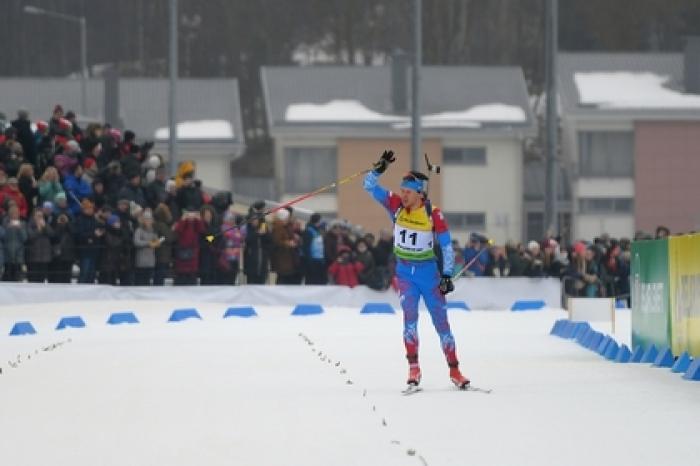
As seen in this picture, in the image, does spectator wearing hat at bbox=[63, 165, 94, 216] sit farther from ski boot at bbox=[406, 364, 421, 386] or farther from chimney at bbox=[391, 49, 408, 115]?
chimney at bbox=[391, 49, 408, 115]

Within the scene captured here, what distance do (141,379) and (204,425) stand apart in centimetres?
448

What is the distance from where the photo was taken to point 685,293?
19.0 m

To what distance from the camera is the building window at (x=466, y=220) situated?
71.6 meters

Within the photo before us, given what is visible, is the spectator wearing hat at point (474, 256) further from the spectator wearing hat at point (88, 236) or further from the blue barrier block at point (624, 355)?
the blue barrier block at point (624, 355)

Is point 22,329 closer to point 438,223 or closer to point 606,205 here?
point 438,223

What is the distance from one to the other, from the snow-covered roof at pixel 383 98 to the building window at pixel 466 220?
3178 mm

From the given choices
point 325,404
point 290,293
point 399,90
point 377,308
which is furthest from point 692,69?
point 325,404

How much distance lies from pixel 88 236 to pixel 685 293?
605 inches

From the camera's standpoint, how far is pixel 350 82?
75312 millimetres

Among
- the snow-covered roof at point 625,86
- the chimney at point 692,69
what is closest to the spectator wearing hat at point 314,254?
the snow-covered roof at point 625,86

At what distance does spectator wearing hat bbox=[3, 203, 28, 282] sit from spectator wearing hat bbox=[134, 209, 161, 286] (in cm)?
209

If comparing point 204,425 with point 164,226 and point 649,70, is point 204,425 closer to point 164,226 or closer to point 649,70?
point 164,226

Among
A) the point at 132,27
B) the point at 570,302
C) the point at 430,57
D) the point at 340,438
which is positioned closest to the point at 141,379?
the point at 340,438

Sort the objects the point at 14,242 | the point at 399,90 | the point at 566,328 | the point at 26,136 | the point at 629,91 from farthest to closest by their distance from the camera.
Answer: the point at 629,91 → the point at 399,90 → the point at 26,136 → the point at 14,242 → the point at 566,328
